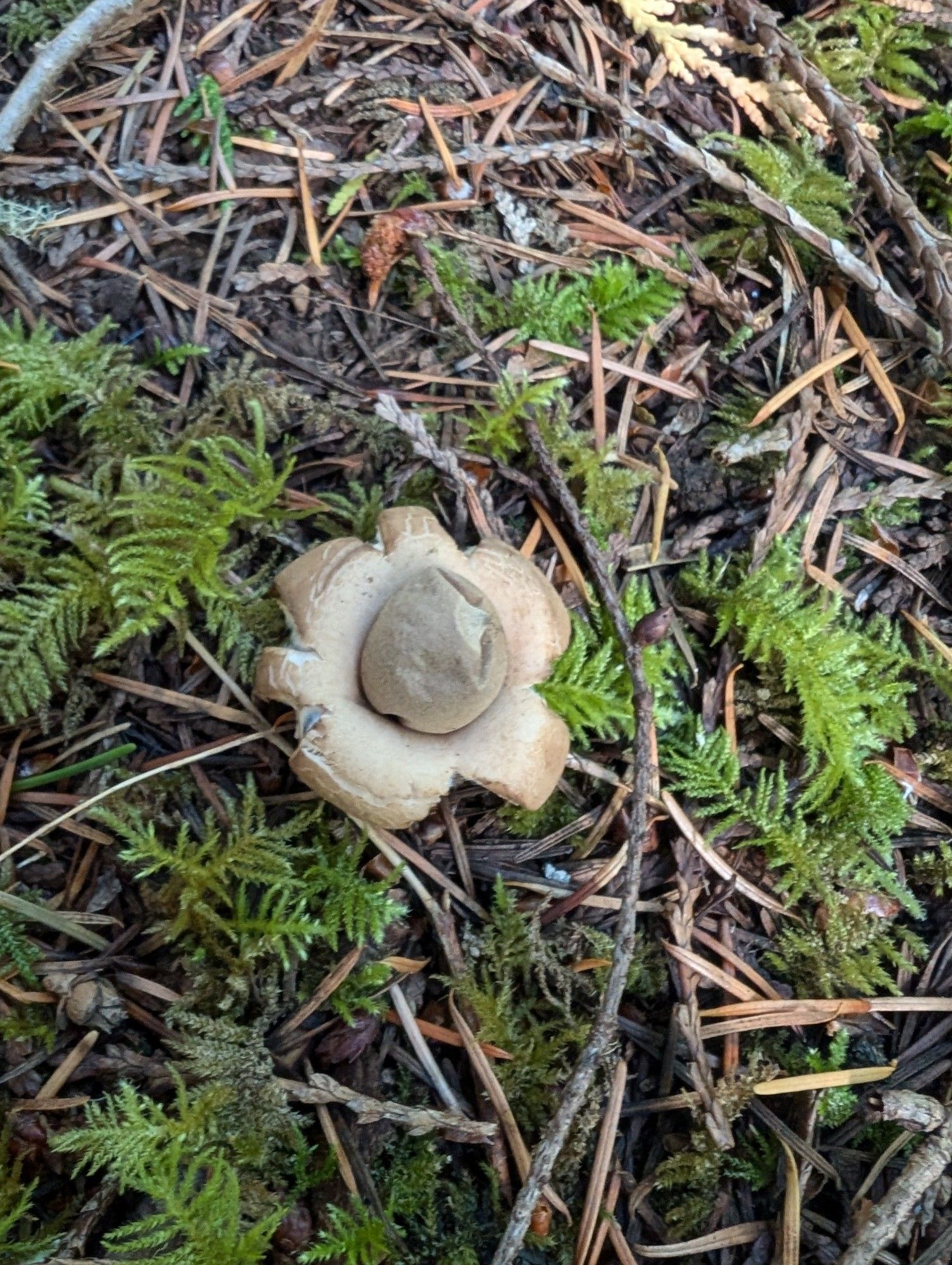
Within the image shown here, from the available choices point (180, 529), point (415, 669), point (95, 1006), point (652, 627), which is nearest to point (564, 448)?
point (652, 627)

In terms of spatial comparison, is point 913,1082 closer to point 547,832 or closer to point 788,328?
point 547,832

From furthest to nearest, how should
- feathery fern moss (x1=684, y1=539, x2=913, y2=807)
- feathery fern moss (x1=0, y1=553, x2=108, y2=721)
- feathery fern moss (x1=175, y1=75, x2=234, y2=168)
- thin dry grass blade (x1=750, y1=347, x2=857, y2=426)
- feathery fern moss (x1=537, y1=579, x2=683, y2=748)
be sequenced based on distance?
1. thin dry grass blade (x1=750, y1=347, x2=857, y2=426)
2. feathery fern moss (x1=175, y1=75, x2=234, y2=168)
3. feathery fern moss (x1=684, y1=539, x2=913, y2=807)
4. feathery fern moss (x1=537, y1=579, x2=683, y2=748)
5. feathery fern moss (x1=0, y1=553, x2=108, y2=721)

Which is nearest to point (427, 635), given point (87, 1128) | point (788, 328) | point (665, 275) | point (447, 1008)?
point (447, 1008)

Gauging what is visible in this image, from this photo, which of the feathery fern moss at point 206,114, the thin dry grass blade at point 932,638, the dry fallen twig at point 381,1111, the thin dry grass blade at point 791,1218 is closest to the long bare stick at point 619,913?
the dry fallen twig at point 381,1111

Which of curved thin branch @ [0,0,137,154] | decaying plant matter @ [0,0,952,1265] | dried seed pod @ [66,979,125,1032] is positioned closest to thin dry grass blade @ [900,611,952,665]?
decaying plant matter @ [0,0,952,1265]

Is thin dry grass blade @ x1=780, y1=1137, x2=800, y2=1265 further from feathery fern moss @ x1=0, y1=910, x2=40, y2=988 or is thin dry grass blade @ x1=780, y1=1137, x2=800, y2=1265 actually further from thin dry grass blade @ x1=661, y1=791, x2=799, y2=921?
feathery fern moss @ x1=0, y1=910, x2=40, y2=988

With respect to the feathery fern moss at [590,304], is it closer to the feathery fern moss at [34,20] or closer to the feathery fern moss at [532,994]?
the feathery fern moss at [34,20]

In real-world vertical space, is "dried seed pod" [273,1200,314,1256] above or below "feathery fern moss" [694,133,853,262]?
below
